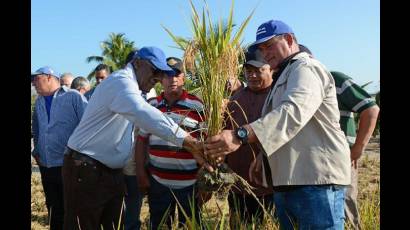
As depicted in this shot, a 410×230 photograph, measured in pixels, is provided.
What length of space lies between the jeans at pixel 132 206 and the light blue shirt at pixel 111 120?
1.07m

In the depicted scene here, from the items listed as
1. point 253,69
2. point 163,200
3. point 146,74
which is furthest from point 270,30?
point 163,200

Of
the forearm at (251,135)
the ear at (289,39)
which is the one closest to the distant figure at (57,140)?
the ear at (289,39)

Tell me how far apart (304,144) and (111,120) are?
1511mm

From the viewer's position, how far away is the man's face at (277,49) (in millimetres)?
2646

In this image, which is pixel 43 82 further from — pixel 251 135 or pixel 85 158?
pixel 251 135

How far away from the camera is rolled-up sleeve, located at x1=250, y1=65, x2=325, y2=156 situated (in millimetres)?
2303

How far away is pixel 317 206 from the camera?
242cm

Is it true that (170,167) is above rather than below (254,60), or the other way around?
below

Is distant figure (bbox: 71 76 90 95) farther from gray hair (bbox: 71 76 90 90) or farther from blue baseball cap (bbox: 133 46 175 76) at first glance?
blue baseball cap (bbox: 133 46 175 76)
